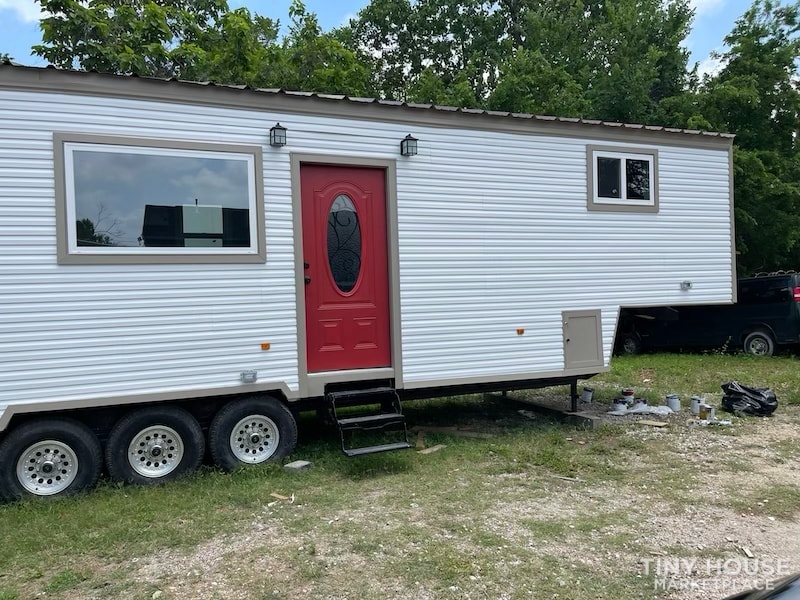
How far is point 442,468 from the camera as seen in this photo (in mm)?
5875

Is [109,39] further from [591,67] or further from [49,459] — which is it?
[591,67]

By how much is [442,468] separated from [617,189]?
13.1ft

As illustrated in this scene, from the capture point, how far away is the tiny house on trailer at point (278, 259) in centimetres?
514

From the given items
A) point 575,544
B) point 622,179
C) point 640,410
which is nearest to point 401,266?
point 622,179

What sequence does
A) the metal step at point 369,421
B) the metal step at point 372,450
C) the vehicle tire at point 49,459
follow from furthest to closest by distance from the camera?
the metal step at point 369,421
the metal step at point 372,450
the vehicle tire at point 49,459

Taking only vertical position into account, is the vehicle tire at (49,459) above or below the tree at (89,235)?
below

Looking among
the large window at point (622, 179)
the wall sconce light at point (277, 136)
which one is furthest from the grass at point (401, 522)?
the wall sconce light at point (277, 136)

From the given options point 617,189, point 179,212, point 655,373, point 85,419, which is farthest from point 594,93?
point 85,419

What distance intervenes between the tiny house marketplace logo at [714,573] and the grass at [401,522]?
0.12 m

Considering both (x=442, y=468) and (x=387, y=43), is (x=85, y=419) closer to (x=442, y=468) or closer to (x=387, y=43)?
(x=442, y=468)

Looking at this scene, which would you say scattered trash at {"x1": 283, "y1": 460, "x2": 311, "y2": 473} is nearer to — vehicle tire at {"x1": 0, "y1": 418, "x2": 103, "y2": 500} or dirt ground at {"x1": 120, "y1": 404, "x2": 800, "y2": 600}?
dirt ground at {"x1": 120, "y1": 404, "x2": 800, "y2": 600}

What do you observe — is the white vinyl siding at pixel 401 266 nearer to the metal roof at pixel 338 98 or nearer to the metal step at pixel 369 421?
the metal roof at pixel 338 98

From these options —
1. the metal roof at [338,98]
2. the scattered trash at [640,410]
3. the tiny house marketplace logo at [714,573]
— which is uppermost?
the metal roof at [338,98]

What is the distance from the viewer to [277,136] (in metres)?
5.90
